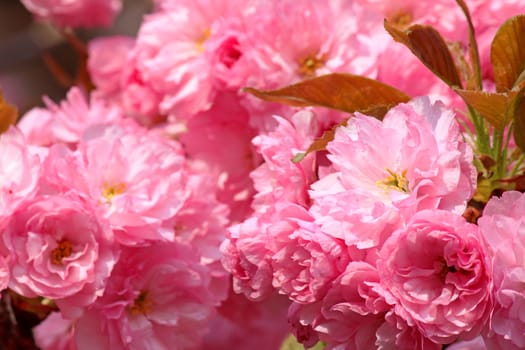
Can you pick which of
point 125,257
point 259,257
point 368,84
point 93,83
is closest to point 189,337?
point 125,257

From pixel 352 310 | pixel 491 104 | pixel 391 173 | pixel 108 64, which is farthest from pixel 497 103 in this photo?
pixel 108 64

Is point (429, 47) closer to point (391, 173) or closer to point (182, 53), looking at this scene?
point (391, 173)

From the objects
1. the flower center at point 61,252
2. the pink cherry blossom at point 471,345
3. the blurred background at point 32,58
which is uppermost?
the flower center at point 61,252

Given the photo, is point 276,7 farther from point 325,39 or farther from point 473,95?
point 473,95

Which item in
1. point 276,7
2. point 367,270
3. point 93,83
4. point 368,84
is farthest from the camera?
point 93,83

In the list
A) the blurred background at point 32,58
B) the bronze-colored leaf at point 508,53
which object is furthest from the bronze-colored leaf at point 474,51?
the blurred background at point 32,58

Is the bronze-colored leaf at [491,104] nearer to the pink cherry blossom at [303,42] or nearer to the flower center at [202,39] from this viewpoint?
the pink cherry blossom at [303,42]

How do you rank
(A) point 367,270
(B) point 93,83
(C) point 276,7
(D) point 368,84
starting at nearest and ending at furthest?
(A) point 367,270 → (D) point 368,84 → (C) point 276,7 → (B) point 93,83
